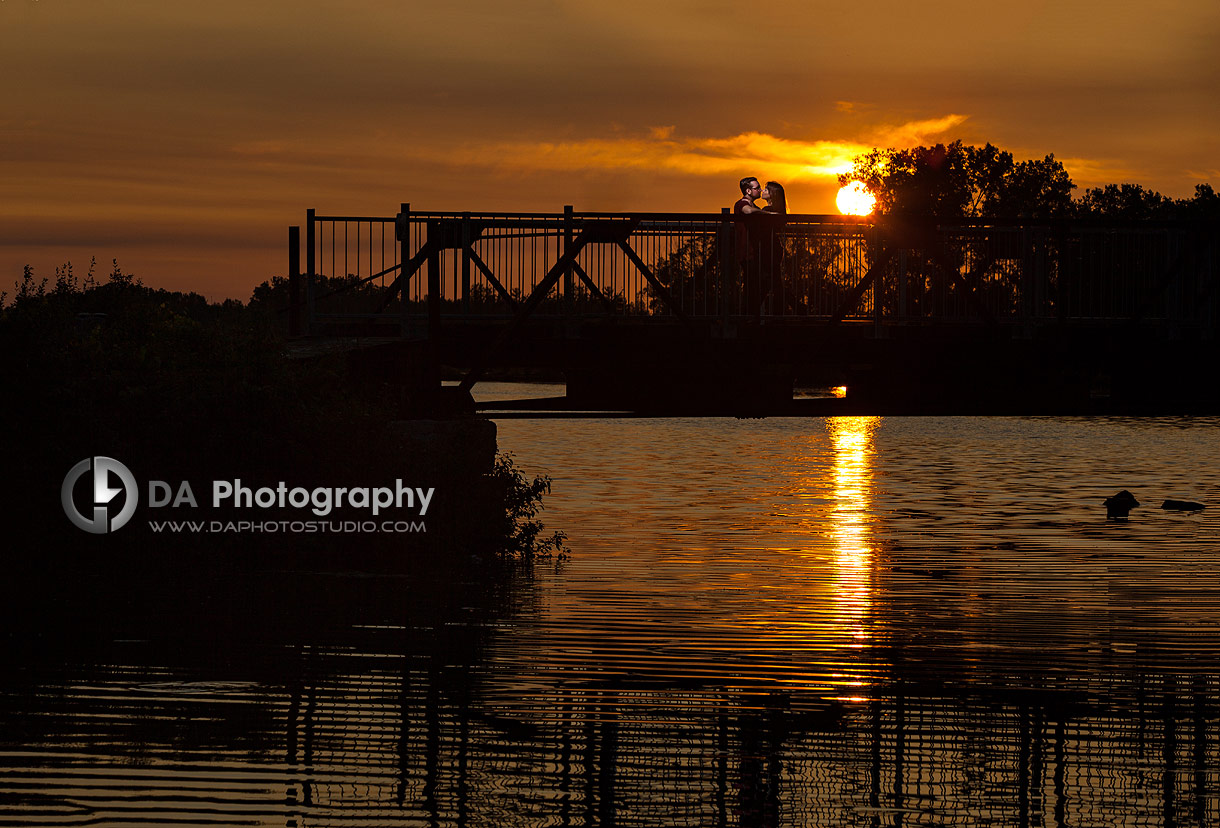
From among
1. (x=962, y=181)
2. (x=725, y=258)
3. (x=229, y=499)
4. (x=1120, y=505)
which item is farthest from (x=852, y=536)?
(x=962, y=181)

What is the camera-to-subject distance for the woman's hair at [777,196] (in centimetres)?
3400

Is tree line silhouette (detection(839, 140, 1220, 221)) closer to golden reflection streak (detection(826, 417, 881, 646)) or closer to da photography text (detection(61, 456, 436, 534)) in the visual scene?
golden reflection streak (detection(826, 417, 881, 646))

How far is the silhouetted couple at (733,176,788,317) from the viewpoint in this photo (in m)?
30.5

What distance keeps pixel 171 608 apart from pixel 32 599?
1.77 meters

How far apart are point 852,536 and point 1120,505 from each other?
609cm

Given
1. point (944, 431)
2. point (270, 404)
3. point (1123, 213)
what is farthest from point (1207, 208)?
point (270, 404)

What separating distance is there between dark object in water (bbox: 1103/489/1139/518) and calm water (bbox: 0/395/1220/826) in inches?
134

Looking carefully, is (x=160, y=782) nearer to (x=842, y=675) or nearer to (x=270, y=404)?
→ (x=842, y=675)

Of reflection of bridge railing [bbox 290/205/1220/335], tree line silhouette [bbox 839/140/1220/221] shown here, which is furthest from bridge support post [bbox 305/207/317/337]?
tree line silhouette [bbox 839/140/1220/221]

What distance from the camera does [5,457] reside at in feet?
64.8

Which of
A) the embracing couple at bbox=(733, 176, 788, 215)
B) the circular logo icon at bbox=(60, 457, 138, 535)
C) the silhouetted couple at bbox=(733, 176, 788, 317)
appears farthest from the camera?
the embracing couple at bbox=(733, 176, 788, 215)

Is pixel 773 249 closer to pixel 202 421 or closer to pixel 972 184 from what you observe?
pixel 202 421

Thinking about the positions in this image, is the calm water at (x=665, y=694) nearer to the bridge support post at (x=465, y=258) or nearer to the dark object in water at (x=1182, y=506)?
the dark object in water at (x=1182, y=506)

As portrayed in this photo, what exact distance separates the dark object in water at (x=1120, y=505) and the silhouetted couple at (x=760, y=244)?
7.32m
